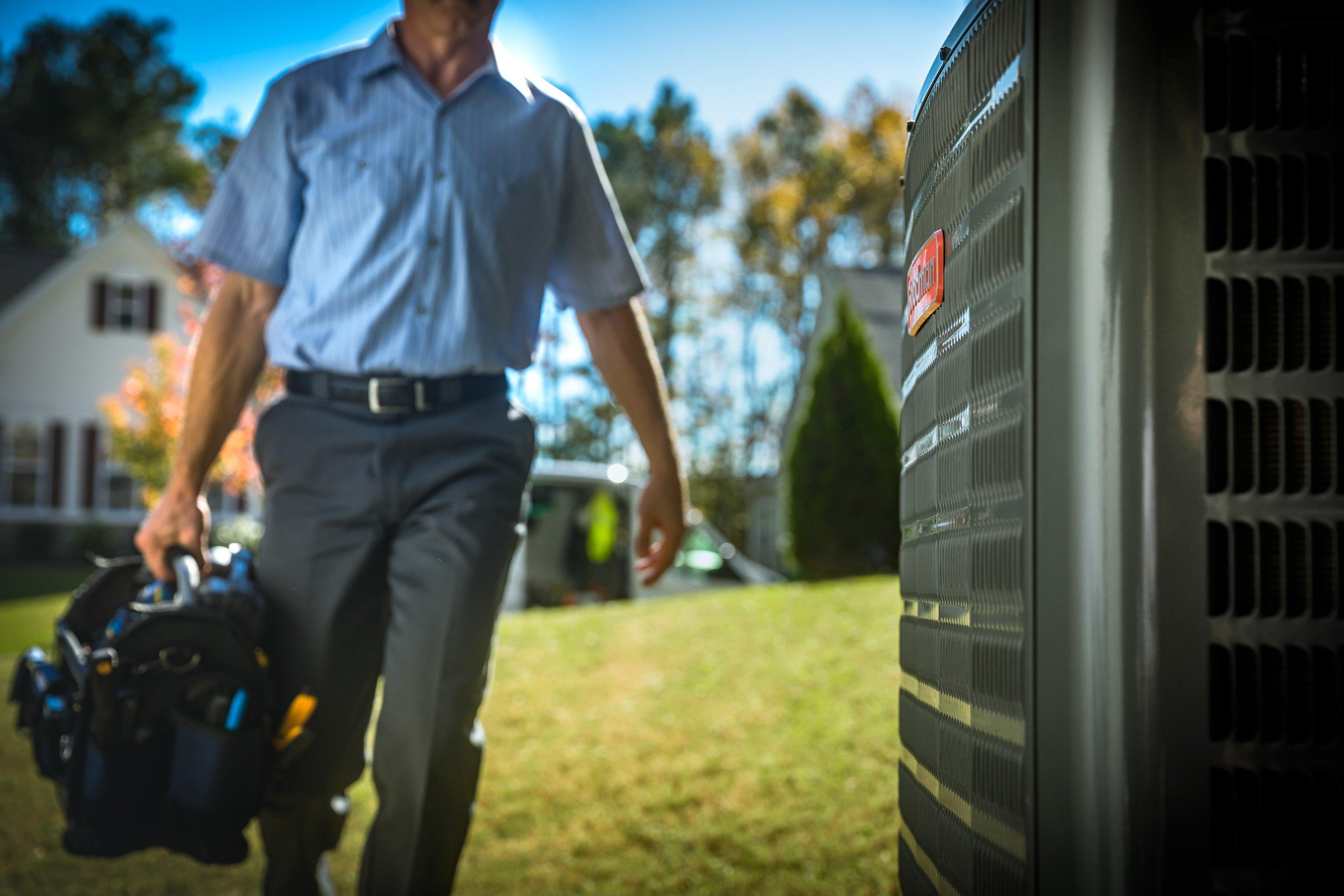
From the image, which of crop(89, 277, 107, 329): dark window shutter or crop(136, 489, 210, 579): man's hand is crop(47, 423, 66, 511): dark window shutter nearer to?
crop(89, 277, 107, 329): dark window shutter

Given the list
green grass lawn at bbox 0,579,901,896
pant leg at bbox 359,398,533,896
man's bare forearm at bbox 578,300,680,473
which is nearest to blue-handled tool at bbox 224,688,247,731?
pant leg at bbox 359,398,533,896

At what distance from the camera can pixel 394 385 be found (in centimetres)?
229

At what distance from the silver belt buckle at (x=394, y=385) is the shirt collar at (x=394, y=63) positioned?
0.58 m

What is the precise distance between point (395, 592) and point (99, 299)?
2253 cm

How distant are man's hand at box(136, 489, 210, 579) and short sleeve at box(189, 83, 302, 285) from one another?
475 millimetres

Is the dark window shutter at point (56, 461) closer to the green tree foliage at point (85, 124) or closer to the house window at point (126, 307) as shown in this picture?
the house window at point (126, 307)

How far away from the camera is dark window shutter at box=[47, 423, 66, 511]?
21969mm

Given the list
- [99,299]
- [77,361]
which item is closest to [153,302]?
[99,299]

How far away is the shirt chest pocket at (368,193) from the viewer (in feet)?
7.70

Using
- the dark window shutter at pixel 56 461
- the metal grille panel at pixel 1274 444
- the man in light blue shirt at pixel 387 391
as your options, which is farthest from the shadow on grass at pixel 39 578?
the metal grille panel at pixel 1274 444

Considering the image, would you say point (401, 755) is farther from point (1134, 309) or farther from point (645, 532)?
point (1134, 309)

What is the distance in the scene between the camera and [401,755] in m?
2.21

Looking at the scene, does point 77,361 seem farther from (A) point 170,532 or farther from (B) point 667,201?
(A) point 170,532

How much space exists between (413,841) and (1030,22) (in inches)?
68.0
